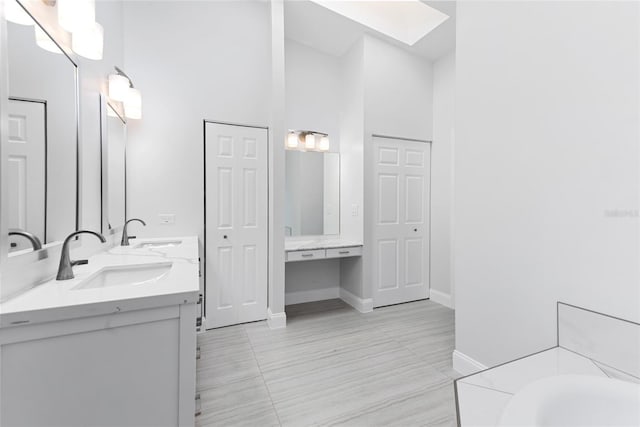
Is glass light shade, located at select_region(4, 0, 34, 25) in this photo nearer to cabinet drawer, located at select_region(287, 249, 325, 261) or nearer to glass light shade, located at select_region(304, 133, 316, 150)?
cabinet drawer, located at select_region(287, 249, 325, 261)

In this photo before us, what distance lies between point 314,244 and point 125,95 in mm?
2128

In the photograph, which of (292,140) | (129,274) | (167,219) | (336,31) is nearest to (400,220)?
(292,140)

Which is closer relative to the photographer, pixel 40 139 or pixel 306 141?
pixel 40 139

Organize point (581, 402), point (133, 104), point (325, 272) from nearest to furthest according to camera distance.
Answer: point (581, 402) → point (133, 104) → point (325, 272)

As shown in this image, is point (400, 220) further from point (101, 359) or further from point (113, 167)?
point (101, 359)

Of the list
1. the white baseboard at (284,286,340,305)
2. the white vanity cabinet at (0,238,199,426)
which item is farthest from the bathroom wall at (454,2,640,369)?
the white baseboard at (284,286,340,305)

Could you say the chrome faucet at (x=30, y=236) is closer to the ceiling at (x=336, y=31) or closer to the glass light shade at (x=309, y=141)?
the glass light shade at (x=309, y=141)

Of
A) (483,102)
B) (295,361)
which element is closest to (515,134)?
(483,102)

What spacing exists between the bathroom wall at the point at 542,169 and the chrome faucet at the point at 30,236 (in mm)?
2319

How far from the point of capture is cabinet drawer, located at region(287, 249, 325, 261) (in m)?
2.92

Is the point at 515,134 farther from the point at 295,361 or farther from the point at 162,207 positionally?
the point at 162,207

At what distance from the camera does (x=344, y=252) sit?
312 cm

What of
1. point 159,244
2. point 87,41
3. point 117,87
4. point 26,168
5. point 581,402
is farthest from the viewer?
point 159,244

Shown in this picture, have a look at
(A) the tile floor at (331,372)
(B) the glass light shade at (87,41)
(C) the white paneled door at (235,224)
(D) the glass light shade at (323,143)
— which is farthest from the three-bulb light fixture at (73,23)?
(D) the glass light shade at (323,143)
